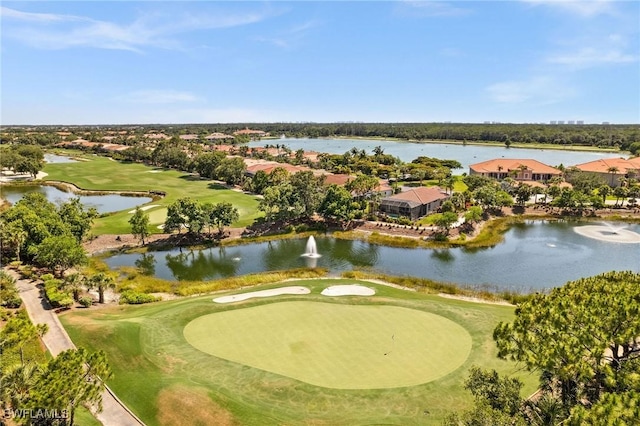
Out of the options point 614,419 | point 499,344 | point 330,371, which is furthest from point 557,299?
point 330,371

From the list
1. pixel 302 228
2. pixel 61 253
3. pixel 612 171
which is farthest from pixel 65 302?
pixel 612 171

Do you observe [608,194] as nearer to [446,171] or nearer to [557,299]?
[446,171]

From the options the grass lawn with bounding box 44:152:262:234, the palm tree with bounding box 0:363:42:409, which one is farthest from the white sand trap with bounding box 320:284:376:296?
the grass lawn with bounding box 44:152:262:234

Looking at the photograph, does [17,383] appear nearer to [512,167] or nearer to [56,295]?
[56,295]

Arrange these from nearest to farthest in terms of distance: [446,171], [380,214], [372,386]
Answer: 1. [372,386]
2. [380,214]
3. [446,171]

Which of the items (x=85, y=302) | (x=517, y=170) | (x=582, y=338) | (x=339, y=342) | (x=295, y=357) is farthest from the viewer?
(x=517, y=170)

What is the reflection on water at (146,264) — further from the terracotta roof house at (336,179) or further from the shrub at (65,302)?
the terracotta roof house at (336,179)

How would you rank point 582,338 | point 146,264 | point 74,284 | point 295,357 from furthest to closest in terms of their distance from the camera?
point 146,264, point 74,284, point 295,357, point 582,338
